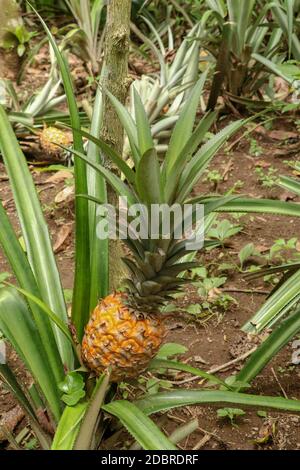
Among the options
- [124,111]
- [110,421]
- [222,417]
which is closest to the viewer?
[124,111]

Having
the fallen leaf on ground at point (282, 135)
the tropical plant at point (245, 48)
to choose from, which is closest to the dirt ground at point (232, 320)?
the fallen leaf on ground at point (282, 135)

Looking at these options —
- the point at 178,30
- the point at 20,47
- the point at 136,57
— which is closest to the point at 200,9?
the point at 178,30

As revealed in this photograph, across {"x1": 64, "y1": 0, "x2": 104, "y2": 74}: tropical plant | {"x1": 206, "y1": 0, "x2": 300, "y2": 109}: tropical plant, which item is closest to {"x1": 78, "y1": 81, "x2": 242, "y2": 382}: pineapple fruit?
{"x1": 206, "y1": 0, "x2": 300, "y2": 109}: tropical plant

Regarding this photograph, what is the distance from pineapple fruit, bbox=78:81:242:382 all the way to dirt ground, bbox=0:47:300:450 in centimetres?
20

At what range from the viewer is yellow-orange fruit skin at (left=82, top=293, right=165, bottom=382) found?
3.96 ft

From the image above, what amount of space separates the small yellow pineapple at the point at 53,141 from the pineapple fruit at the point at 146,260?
1784mm

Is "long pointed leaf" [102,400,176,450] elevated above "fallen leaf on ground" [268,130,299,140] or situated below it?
below

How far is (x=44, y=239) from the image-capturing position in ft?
4.55

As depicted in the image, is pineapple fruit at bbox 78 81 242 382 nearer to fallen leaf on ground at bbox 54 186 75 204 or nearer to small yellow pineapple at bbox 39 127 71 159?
fallen leaf on ground at bbox 54 186 75 204

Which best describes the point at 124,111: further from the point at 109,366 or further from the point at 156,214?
the point at 109,366

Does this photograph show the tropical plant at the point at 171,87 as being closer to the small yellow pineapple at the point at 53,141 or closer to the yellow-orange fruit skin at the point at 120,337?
A: the small yellow pineapple at the point at 53,141

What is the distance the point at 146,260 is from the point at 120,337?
0.17 meters

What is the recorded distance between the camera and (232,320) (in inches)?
77.4
